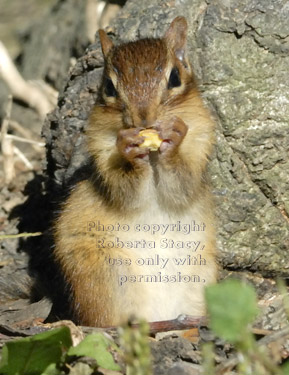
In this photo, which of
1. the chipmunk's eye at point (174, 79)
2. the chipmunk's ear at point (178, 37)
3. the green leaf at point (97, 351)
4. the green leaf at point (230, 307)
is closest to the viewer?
the green leaf at point (230, 307)

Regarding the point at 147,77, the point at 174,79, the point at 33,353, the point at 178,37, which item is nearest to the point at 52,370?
the point at 33,353

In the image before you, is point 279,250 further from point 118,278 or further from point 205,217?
point 118,278

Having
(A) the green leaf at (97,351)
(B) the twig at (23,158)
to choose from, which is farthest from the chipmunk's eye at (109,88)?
(B) the twig at (23,158)

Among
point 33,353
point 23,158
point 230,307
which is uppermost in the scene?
point 23,158

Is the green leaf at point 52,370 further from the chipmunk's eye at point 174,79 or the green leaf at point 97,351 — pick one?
the chipmunk's eye at point 174,79

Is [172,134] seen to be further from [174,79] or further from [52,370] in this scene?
[52,370]

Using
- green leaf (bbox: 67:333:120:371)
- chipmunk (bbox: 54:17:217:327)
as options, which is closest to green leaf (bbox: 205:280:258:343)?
green leaf (bbox: 67:333:120:371)
